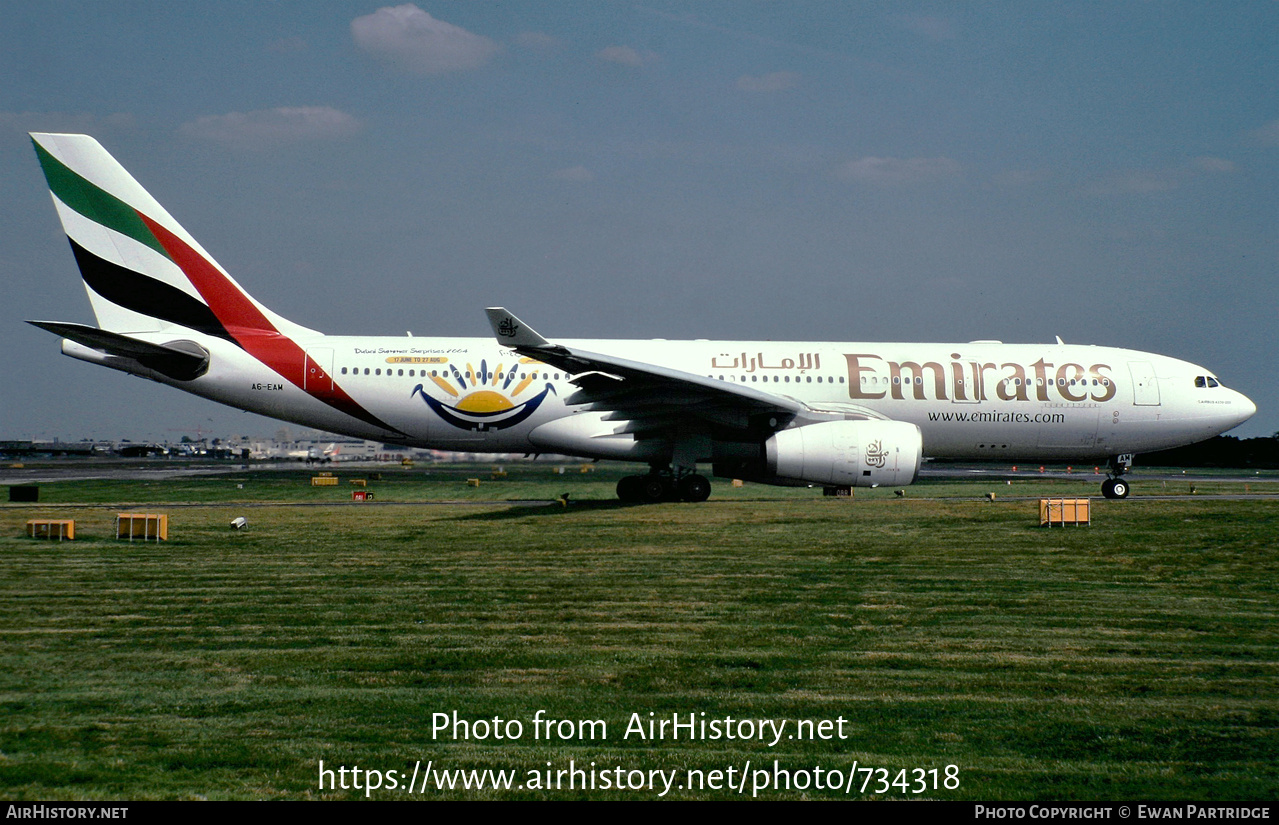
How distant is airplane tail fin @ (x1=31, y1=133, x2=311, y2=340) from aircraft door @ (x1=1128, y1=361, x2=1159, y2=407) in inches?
744

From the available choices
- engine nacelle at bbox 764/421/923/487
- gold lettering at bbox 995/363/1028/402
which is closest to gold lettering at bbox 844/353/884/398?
gold lettering at bbox 995/363/1028/402

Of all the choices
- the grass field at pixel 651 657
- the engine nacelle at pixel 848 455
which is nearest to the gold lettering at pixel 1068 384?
the engine nacelle at pixel 848 455

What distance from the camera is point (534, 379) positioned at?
65.4ft

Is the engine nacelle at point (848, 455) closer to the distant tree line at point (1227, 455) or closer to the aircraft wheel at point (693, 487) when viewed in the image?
the aircraft wheel at point (693, 487)

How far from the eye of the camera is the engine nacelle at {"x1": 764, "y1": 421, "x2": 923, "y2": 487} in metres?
16.7

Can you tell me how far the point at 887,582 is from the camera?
979cm

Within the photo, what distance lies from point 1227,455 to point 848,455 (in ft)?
157

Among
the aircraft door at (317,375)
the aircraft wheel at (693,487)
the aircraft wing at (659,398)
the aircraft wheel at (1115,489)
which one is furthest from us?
the aircraft wheel at (1115,489)

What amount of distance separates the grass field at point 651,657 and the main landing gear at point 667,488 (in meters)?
5.16

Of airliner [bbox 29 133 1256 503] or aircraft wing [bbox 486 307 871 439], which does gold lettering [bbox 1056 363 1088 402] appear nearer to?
airliner [bbox 29 133 1256 503]

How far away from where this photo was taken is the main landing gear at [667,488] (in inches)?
743

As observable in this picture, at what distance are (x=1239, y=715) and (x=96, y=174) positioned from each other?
2134cm

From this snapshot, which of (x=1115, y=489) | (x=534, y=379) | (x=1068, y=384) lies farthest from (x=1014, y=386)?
(x=534, y=379)

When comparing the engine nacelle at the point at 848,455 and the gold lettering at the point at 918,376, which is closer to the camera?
the engine nacelle at the point at 848,455
